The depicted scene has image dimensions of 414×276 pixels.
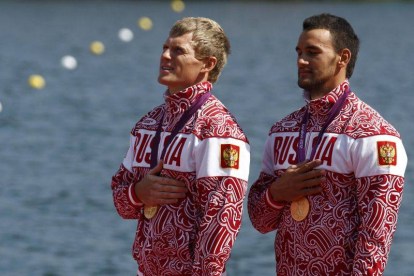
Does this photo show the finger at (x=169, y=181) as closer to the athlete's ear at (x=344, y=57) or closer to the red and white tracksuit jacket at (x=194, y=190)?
the red and white tracksuit jacket at (x=194, y=190)

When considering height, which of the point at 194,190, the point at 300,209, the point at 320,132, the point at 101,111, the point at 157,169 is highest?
the point at 101,111

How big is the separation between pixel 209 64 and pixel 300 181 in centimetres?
76

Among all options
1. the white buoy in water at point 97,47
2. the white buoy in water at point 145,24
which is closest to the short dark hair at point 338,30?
the white buoy in water at point 97,47

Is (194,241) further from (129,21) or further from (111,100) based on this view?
(129,21)

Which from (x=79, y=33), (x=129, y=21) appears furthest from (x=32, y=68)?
(x=129, y=21)

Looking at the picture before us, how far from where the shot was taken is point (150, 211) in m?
4.71

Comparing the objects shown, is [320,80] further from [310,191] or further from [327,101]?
[310,191]

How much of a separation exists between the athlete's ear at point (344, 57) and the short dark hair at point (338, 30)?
0.02 metres

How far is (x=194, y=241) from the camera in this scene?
4582mm

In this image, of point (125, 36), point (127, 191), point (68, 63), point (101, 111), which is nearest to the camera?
point (127, 191)

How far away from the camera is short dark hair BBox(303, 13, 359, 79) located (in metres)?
4.55

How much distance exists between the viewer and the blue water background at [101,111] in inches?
569

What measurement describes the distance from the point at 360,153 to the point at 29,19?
5599 centimetres

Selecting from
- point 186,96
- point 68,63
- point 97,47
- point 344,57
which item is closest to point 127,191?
point 186,96
